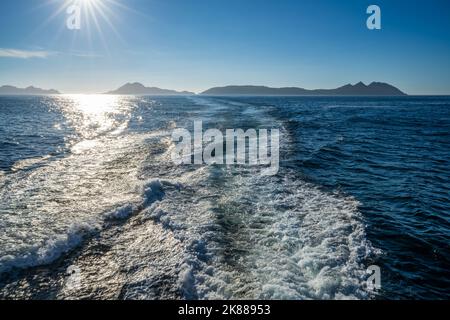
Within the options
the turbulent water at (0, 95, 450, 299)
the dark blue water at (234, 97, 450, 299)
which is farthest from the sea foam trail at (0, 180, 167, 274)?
the dark blue water at (234, 97, 450, 299)

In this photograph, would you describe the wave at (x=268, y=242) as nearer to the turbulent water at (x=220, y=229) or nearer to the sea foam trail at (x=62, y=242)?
the turbulent water at (x=220, y=229)

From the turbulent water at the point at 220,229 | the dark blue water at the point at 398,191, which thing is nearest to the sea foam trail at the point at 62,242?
the turbulent water at the point at 220,229

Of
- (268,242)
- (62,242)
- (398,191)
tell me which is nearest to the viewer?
(62,242)

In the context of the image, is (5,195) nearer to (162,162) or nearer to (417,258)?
(162,162)

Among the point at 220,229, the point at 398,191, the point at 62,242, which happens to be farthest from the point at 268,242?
the point at 398,191

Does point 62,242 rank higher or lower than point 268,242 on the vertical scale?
higher

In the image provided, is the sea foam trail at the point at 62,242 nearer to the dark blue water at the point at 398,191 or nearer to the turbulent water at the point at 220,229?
the turbulent water at the point at 220,229

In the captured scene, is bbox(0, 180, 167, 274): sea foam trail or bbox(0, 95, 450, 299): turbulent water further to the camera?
bbox(0, 180, 167, 274): sea foam trail

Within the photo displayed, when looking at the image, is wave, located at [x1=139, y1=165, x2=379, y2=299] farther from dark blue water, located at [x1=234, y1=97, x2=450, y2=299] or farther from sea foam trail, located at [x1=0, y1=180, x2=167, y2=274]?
sea foam trail, located at [x1=0, y1=180, x2=167, y2=274]

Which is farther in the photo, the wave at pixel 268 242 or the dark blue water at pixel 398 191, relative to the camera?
the dark blue water at pixel 398 191

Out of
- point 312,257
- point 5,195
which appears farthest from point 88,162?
point 312,257

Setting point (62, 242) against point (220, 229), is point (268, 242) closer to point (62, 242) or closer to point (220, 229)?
point (220, 229)
